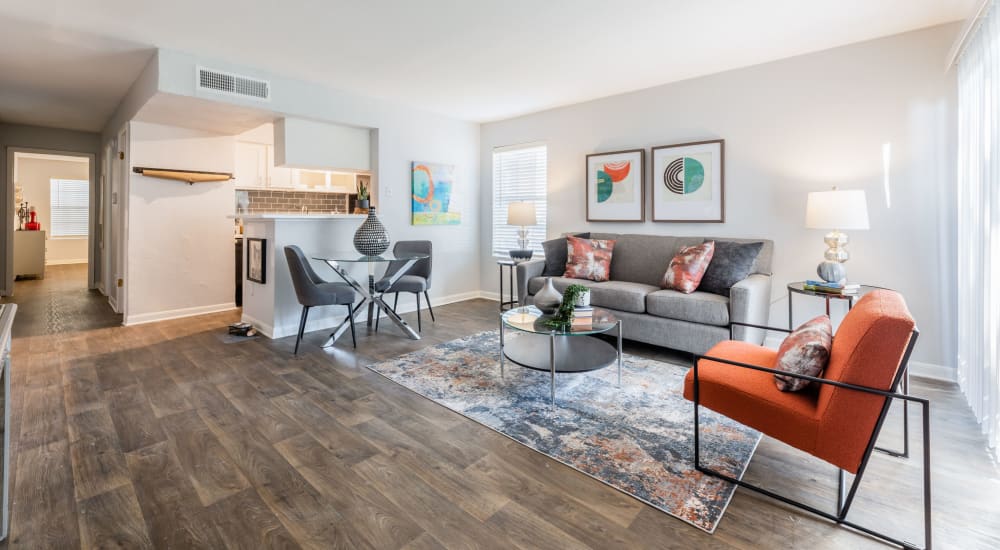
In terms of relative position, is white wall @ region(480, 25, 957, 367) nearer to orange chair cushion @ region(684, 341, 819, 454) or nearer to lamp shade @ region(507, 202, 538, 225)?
lamp shade @ region(507, 202, 538, 225)

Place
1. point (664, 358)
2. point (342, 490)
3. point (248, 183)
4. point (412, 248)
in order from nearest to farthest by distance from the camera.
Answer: point (342, 490)
point (664, 358)
point (412, 248)
point (248, 183)

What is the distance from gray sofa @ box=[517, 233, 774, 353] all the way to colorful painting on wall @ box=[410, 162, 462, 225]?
5.75 ft

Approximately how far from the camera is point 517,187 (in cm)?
609

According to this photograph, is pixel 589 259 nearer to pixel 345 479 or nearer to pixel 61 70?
pixel 345 479

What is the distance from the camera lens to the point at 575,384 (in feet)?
10.1

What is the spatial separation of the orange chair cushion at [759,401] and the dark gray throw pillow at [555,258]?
271cm

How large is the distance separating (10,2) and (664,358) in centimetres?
516

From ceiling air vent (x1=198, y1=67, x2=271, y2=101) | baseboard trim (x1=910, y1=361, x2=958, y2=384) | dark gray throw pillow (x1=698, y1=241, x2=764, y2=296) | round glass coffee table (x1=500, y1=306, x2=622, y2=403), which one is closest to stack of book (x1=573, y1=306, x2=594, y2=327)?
Answer: round glass coffee table (x1=500, y1=306, x2=622, y2=403)

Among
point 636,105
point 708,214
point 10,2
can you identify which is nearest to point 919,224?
point 708,214

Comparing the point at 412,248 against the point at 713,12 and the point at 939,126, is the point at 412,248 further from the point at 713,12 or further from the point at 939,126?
the point at 939,126

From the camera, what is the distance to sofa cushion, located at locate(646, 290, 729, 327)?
3465 millimetres

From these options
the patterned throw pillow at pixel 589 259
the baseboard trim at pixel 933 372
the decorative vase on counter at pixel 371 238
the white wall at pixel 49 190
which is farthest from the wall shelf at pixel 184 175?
the white wall at pixel 49 190

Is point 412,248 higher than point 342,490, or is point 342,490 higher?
point 412,248

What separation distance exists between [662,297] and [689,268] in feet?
1.24
